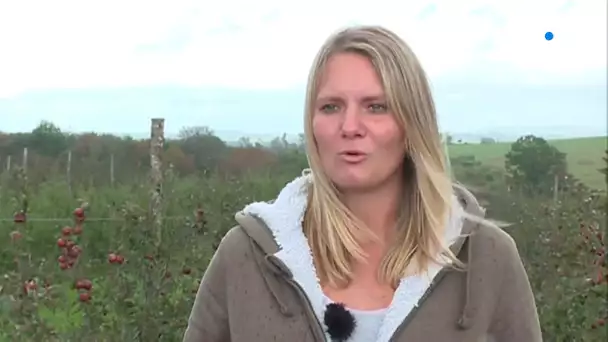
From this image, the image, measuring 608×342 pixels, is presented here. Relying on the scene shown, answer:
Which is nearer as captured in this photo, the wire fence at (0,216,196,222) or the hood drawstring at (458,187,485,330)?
the hood drawstring at (458,187,485,330)

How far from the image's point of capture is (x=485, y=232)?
2.05 meters

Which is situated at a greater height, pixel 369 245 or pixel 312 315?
pixel 369 245

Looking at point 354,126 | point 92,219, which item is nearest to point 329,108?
point 354,126

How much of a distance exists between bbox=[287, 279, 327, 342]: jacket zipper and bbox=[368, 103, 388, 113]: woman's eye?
0.34 metres

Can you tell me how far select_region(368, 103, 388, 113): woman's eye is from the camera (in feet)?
6.28

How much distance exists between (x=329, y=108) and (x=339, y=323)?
373 mm

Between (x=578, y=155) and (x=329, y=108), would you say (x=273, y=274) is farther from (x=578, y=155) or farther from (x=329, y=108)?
(x=578, y=155)

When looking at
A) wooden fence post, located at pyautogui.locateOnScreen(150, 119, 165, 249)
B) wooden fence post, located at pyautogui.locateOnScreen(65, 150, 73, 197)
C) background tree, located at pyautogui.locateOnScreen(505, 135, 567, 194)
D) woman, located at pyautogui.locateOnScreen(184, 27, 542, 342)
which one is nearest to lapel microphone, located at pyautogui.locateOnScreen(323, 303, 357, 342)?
woman, located at pyautogui.locateOnScreen(184, 27, 542, 342)

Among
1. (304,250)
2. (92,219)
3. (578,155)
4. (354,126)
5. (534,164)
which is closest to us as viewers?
(354,126)

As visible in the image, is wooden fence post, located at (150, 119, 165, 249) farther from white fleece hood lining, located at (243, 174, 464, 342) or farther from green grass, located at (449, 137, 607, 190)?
white fleece hood lining, located at (243, 174, 464, 342)

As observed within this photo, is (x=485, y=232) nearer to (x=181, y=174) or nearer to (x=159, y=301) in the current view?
(x=159, y=301)

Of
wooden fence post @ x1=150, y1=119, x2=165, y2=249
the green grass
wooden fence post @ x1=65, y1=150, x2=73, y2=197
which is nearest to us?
wooden fence post @ x1=150, y1=119, x2=165, y2=249

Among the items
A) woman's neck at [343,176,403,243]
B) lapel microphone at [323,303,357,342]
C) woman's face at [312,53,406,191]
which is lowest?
lapel microphone at [323,303,357,342]

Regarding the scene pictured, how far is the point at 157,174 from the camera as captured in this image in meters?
3.95
